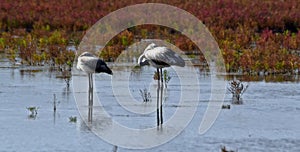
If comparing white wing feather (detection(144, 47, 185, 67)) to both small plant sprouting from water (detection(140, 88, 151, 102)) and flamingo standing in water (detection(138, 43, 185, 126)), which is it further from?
small plant sprouting from water (detection(140, 88, 151, 102))

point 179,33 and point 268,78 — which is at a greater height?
point 179,33

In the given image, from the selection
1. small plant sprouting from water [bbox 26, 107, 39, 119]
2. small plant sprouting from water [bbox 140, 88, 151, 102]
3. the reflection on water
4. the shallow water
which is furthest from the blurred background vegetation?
small plant sprouting from water [bbox 26, 107, 39, 119]

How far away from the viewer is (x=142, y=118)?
12.8 m

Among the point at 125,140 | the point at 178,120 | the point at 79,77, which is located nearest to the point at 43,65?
the point at 79,77

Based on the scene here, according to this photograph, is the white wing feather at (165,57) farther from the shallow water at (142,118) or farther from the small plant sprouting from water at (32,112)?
the small plant sprouting from water at (32,112)

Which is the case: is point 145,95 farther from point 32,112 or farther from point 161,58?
point 32,112

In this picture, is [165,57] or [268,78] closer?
[165,57]

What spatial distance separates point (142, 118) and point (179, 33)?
45.1 feet

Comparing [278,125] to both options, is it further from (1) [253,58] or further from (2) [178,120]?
(1) [253,58]

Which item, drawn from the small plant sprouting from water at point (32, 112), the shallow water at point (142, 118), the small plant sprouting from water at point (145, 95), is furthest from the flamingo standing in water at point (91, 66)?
the small plant sprouting from water at point (145, 95)

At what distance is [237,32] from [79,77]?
29.1 feet

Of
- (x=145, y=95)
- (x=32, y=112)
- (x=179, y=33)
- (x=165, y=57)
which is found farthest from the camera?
(x=179, y=33)

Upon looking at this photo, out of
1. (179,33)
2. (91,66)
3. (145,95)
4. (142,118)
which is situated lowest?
(142,118)

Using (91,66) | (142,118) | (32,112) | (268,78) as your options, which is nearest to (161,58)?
(142,118)
